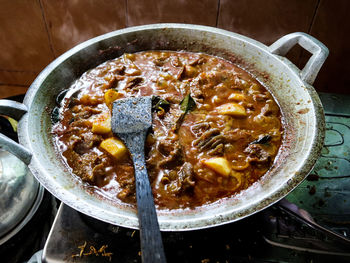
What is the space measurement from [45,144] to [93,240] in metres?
0.77

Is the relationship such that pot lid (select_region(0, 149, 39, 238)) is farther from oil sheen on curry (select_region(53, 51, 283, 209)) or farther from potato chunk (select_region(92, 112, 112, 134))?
potato chunk (select_region(92, 112, 112, 134))

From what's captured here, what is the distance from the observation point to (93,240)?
73.1 inches

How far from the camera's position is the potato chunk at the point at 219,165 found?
1917 mm

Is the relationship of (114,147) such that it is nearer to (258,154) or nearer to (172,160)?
(172,160)

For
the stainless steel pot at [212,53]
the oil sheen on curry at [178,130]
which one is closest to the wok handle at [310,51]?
the stainless steel pot at [212,53]

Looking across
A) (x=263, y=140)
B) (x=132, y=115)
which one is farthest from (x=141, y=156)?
(x=263, y=140)

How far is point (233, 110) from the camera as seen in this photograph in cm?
227

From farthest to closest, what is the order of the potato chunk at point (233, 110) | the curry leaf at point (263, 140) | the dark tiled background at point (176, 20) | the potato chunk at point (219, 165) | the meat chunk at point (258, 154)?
the dark tiled background at point (176, 20), the potato chunk at point (233, 110), the curry leaf at point (263, 140), the meat chunk at point (258, 154), the potato chunk at point (219, 165)

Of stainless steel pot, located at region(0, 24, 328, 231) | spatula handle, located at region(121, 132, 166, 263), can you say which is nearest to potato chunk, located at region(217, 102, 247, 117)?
stainless steel pot, located at region(0, 24, 328, 231)

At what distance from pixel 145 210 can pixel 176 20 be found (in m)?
3.00

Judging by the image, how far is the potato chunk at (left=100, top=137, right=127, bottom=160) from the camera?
1.97 m

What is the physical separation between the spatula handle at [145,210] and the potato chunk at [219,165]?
1.61 ft

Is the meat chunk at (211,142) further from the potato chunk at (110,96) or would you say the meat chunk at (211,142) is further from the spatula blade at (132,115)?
the potato chunk at (110,96)

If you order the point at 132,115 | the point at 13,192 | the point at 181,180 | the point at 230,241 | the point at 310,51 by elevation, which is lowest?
the point at 13,192
